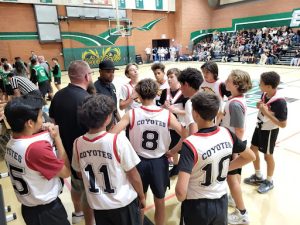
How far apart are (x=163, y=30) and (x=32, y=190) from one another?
25.8 m

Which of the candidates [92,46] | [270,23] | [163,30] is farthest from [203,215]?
[163,30]

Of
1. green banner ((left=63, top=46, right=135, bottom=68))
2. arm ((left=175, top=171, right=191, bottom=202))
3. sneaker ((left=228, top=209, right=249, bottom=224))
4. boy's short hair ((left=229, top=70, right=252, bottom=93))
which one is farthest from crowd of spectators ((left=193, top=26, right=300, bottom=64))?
arm ((left=175, top=171, right=191, bottom=202))

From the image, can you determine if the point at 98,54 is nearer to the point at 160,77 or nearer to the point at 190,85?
the point at 160,77

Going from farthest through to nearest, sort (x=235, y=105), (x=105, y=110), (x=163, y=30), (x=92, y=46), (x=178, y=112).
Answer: (x=163, y=30) < (x=92, y=46) < (x=178, y=112) < (x=235, y=105) < (x=105, y=110)

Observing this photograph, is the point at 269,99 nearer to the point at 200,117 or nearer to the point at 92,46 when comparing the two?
the point at 200,117

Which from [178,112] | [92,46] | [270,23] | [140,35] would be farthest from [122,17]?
[178,112]

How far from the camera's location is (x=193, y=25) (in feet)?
84.8

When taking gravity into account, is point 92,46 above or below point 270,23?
below

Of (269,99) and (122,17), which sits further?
(122,17)

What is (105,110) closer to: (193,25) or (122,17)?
(122,17)

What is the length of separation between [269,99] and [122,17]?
2131cm

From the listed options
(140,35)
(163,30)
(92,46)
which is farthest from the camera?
(163,30)

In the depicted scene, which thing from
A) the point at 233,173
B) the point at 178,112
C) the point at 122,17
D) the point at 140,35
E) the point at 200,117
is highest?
the point at 122,17

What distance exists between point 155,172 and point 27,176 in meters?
1.10
